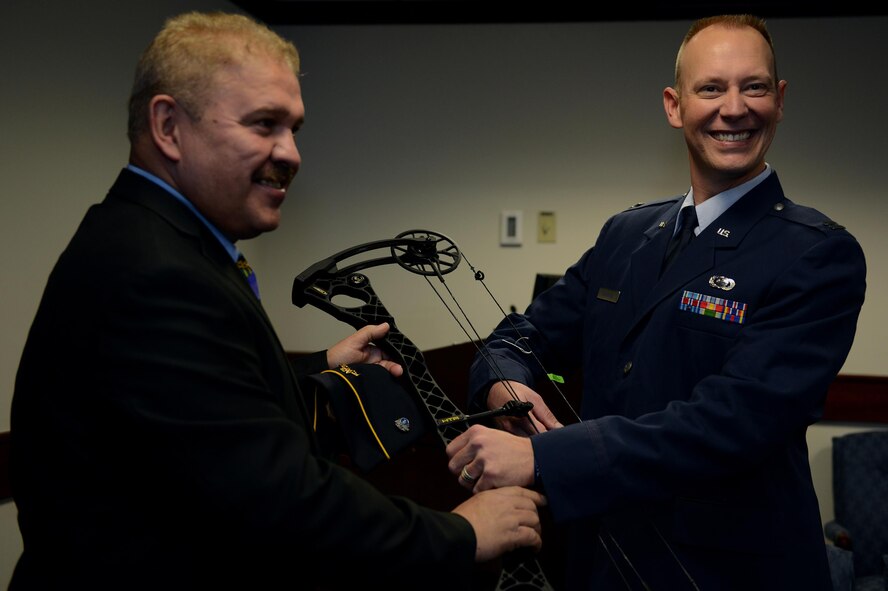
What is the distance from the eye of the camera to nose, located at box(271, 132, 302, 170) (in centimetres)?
106

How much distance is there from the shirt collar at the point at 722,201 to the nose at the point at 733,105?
0.36ft

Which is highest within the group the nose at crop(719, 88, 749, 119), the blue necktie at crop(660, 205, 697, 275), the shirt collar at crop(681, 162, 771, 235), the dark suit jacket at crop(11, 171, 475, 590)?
the nose at crop(719, 88, 749, 119)

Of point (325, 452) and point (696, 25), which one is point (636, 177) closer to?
point (696, 25)

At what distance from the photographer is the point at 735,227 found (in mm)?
1401

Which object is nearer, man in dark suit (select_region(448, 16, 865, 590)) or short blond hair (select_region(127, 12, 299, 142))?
short blond hair (select_region(127, 12, 299, 142))

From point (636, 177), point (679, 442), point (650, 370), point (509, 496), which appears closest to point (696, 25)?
point (650, 370)

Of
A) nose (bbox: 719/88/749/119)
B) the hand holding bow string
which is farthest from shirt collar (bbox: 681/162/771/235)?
the hand holding bow string

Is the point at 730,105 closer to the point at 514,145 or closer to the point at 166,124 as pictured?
the point at 166,124

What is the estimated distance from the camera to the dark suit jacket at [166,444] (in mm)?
879

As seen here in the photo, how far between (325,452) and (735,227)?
78cm

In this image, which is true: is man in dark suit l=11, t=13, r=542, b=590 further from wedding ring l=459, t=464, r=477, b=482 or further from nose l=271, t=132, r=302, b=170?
wedding ring l=459, t=464, r=477, b=482

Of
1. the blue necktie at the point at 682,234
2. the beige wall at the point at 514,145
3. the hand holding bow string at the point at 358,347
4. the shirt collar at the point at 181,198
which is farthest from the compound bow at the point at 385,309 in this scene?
the beige wall at the point at 514,145

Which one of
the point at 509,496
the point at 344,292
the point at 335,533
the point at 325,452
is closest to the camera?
the point at 335,533

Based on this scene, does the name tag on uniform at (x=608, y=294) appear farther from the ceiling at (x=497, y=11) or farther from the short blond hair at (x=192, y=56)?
the ceiling at (x=497, y=11)
